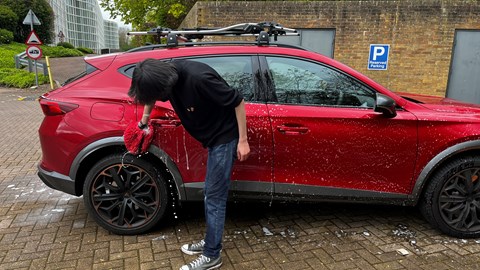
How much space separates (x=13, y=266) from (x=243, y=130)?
2.00 m

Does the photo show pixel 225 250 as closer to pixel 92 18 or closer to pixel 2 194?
pixel 2 194

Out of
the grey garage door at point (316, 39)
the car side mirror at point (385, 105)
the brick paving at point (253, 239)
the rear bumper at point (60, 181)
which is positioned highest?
the grey garage door at point (316, 39)

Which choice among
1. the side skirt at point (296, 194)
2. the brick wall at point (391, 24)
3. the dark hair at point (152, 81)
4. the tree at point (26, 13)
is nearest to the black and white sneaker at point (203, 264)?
the side skirt at point (296, 194)

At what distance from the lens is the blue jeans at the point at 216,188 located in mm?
2574

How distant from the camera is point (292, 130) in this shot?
3.00m

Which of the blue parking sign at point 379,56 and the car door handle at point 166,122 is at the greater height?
the blue parking sign at point 379,56

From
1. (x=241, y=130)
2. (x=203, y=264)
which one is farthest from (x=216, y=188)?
(x=203, y=264)

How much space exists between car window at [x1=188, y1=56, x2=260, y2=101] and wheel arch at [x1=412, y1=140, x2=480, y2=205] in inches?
62.0

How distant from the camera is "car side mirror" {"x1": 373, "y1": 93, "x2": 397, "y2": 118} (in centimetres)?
289

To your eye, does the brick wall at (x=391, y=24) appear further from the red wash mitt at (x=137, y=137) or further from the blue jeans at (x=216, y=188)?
the blue jeans at (x=216, y=188)

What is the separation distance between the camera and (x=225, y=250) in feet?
10.0

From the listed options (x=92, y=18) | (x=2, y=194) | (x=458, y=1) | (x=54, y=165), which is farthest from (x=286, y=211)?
(x=92, y=18)

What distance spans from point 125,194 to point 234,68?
4.57 feet

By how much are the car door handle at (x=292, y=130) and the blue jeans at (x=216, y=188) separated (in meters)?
0.53
